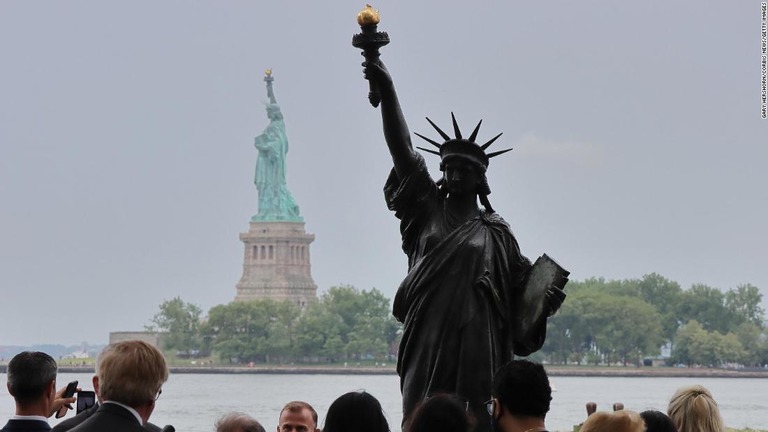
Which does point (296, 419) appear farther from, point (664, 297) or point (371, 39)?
point (664, 297)

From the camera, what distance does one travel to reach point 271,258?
438 ft

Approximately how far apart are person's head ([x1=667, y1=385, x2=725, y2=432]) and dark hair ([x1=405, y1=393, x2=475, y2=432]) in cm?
177

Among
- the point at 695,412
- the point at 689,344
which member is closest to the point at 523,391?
the point at 695,412

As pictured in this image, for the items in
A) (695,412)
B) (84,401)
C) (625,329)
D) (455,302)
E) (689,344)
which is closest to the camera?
(84,401)

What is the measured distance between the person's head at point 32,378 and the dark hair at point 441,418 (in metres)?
1.58

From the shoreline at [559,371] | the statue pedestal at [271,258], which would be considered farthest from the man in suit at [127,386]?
the statue pedestal at [271,258]

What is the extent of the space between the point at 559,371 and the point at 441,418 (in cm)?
10809

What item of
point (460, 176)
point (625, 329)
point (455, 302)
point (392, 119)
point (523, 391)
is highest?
point (625, 329)

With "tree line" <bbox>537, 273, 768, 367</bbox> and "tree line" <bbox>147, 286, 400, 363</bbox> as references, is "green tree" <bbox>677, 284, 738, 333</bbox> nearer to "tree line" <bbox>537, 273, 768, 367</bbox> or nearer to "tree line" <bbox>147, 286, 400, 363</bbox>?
"tree line" <bbox>537, 273, 768, 367</bbox>

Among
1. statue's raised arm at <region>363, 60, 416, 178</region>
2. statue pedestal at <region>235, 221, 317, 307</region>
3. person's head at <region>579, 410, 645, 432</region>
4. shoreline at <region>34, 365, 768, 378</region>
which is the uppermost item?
statue pedestal at <region>235, 221, 317, 307</region>

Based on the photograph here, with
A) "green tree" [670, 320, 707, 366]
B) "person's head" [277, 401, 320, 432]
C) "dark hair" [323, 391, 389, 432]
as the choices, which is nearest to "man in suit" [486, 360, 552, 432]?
"dark hair" [323, 391, 389, 432]

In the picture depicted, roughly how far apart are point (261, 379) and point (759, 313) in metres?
38.4

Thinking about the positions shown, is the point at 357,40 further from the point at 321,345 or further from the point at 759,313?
the point at 759,313

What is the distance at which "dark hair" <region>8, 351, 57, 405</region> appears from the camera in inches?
278
